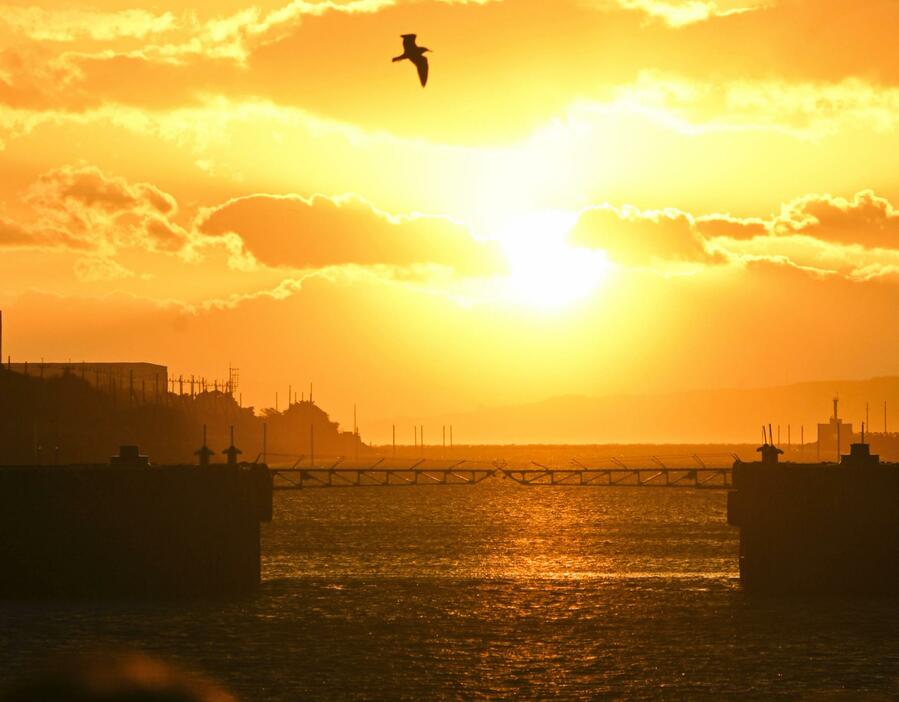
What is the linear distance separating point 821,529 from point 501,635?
2880 cm

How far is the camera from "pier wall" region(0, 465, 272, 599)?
95.1 metres

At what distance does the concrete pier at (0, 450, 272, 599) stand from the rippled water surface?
526 centimetres

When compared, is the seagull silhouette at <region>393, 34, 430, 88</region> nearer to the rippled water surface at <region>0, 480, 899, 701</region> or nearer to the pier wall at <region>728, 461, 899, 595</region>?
the rippled water surface at <region>0, 480, 899, 701</region>

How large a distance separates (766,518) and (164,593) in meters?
40.8

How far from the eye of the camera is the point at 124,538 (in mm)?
96000

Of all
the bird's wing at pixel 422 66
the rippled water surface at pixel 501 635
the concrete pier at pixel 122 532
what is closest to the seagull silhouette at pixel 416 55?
the bird's wing at pixel 422 66

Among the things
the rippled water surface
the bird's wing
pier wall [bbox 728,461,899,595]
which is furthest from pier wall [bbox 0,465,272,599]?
the bird's wing

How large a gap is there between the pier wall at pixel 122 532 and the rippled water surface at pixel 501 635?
5208 mm

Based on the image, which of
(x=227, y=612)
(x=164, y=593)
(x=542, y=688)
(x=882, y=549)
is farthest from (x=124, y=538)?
(x=882, y=549)

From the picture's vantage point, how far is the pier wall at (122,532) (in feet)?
312

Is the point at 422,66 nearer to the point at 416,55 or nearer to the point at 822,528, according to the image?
the point at 416,55

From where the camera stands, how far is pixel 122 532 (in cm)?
9594

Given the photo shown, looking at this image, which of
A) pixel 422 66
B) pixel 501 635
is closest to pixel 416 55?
pixel 422 66

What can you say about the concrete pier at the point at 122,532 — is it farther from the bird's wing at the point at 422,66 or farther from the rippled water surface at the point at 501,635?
the bird's wing at the point at 422,66
